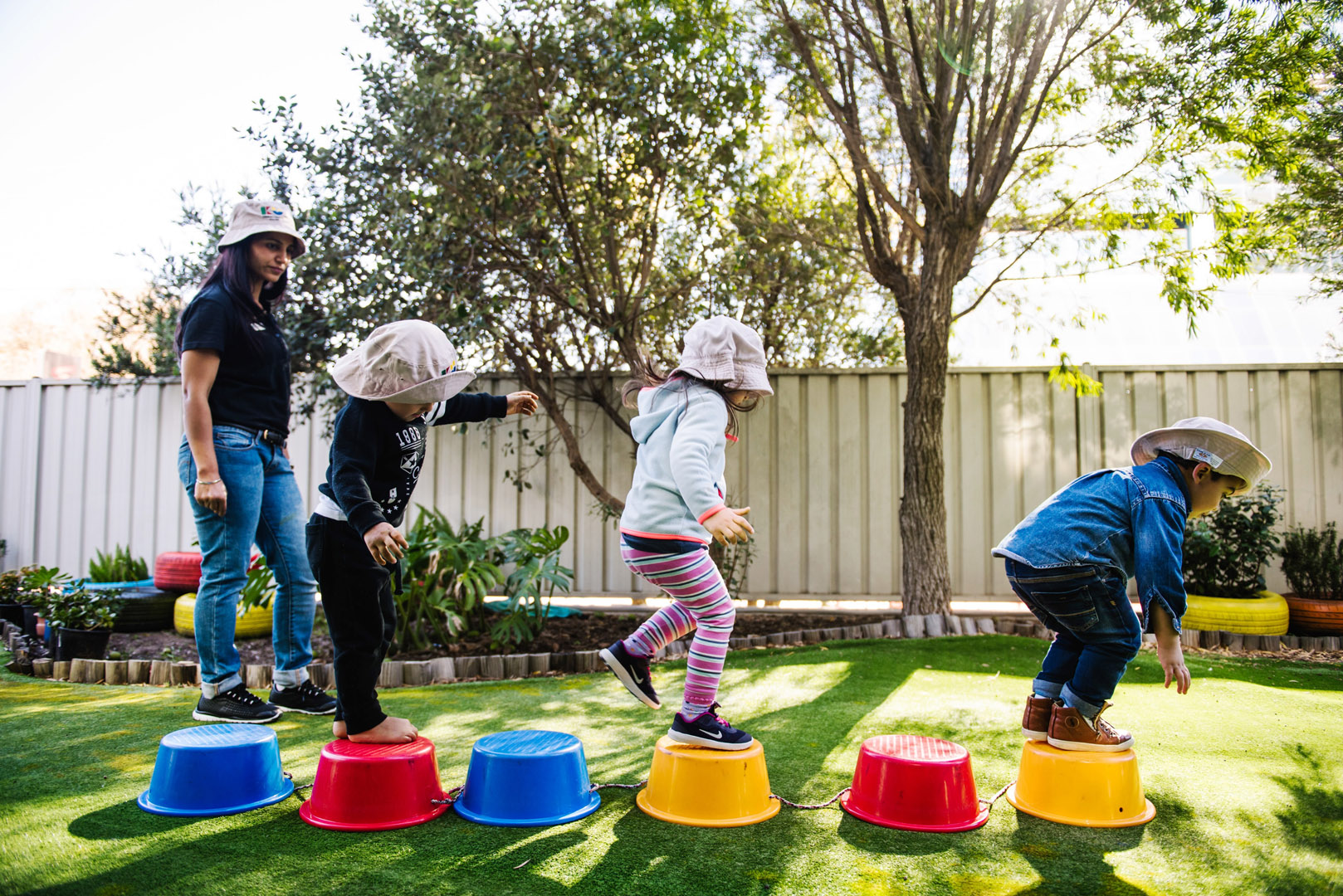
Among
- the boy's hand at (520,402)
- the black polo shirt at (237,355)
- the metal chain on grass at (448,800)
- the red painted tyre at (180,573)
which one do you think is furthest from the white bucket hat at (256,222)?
the red painted tyre at (180,573)

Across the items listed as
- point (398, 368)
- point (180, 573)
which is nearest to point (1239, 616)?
point (398, 368)

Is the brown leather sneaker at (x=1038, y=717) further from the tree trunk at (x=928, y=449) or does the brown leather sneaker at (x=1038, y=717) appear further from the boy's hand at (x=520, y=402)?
the tree trunk at (x=928, y=449)

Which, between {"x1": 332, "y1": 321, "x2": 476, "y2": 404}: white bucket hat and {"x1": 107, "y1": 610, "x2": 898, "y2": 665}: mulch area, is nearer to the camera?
{"x1": 332, "y1": 321, "x2": 476, "y2": 404}: white bucket hat

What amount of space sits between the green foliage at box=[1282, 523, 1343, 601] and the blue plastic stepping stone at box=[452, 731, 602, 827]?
5.29 metres

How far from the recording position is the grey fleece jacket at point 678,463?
2.41m

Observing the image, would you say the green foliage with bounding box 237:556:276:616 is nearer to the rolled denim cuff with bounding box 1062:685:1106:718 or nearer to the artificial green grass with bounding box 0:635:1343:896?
the artificial green grass with bounding box 0:635:1343:896

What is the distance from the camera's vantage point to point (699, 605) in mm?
2559

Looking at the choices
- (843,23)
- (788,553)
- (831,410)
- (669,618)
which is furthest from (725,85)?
(669,618)

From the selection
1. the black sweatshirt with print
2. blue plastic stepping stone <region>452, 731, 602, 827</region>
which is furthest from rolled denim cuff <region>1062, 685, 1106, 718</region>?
the black sweatshirt with print

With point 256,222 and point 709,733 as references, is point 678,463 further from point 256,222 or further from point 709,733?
point 256,222

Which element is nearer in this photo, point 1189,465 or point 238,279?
point 1189,465

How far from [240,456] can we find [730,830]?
83.1 inches

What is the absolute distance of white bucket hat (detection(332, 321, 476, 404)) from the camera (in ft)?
7.97

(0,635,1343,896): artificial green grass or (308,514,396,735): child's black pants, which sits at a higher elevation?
(308,514,396,735): child's black pants
